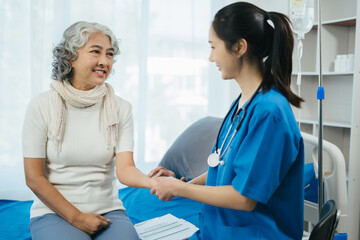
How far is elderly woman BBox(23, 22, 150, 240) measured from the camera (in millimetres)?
1489

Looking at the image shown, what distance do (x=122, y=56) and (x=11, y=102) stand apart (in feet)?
3.06

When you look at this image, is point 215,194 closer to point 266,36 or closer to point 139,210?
point 266,36

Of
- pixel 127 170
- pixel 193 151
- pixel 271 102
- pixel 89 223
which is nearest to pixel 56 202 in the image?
pixel 89 223

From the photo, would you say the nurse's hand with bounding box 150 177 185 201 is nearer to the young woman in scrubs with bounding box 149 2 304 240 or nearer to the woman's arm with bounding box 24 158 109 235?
the young woman in scrubs with bounding box 149 2 304 240

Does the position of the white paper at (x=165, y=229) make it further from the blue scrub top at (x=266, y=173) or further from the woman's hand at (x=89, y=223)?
the blue scrub top at (x=266, y=173)

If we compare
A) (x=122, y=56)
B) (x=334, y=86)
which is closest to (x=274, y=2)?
(x=334, y=86)

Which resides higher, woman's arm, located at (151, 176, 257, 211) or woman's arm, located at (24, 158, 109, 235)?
woman's arm, located at (151, 176, 257, 211)

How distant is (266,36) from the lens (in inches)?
47.3

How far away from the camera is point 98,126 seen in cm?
164

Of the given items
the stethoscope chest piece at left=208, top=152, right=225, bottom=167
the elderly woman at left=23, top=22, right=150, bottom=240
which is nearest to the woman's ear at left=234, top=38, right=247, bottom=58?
the stethoscope chest piece at left=208, top=152, right=225, bottom=167

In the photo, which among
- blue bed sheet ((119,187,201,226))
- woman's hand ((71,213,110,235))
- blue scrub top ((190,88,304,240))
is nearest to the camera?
blue scrub top ((190,88,304,240))

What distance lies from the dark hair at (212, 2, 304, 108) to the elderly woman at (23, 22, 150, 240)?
2.19ft

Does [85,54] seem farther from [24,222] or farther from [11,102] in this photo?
[11,102]

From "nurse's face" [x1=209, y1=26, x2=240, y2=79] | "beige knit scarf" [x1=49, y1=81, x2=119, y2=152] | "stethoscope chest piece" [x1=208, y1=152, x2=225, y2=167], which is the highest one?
"nurse's face" [x1=209, y1=26, x2=240, y2=79]
